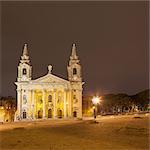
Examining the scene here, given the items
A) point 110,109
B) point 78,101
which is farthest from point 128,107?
point 78,101

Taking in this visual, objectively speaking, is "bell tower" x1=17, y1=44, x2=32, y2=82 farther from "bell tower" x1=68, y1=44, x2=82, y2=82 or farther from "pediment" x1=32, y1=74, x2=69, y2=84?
"bell tower" x1=68, y1=44, x2=82, y2=82

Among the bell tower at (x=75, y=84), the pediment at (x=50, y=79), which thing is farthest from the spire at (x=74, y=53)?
the pediment at (x=50, y=79)

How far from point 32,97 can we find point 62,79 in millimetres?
7627

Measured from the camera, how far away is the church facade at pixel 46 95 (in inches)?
3056

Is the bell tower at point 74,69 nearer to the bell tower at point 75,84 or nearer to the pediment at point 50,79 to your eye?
the bell tower at point 75,84

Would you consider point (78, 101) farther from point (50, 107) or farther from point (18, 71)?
point (18, 71)

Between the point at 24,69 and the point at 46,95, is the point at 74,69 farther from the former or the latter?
the point at 24,69

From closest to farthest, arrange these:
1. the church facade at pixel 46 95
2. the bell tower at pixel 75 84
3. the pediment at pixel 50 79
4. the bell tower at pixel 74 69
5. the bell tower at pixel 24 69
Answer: the church facade at pixel 46 95 < the pediment at pixel 50 79 < the bell tower at pixel 24 69 < the bell tower at pixel 75 84 < the bell tower at pixel 74 69

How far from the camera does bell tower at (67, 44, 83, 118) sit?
79125 millimetres

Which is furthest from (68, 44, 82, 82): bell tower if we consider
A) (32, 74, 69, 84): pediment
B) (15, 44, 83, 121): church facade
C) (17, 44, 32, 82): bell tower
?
(17, 44, 32, 82): bell tower

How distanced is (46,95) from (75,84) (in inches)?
272

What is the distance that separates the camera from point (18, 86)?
7850 cm

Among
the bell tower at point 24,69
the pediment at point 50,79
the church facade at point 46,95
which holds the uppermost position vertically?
the bell tower at point 24,69

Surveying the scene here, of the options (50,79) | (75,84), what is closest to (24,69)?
(50,79)
